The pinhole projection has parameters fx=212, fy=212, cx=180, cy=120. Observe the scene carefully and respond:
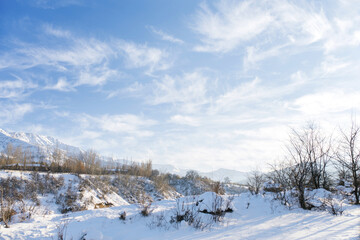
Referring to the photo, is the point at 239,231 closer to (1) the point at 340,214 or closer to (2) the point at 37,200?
(1) the point at 340,214

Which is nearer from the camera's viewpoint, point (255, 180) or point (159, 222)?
point (159, 222)

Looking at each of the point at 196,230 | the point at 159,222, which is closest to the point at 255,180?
the point at 196,230

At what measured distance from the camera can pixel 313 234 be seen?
608cm

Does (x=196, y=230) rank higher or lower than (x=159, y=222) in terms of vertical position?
lower

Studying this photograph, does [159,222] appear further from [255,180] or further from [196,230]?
[255,180]

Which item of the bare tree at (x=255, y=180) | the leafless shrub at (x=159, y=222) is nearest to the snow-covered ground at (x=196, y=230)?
the leafless shrub at (x=159, y=222)

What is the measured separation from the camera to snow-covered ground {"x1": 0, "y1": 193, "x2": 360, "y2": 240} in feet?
19.8

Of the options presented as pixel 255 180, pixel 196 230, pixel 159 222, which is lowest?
pixel 196 230

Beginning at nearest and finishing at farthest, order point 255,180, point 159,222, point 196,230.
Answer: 1. point 196,230
2. point 159,222
3. point 255,180

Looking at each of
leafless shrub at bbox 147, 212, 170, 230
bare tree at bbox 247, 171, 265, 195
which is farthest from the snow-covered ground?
bare tree at bbox 247, 171, 265, 195

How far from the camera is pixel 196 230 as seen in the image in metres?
6.73

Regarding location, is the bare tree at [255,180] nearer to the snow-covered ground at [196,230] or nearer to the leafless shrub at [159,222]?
the snow-covered ground at [196,230]

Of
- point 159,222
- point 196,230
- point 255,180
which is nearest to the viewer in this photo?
point 196,230

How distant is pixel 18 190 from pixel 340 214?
79.4 ft
